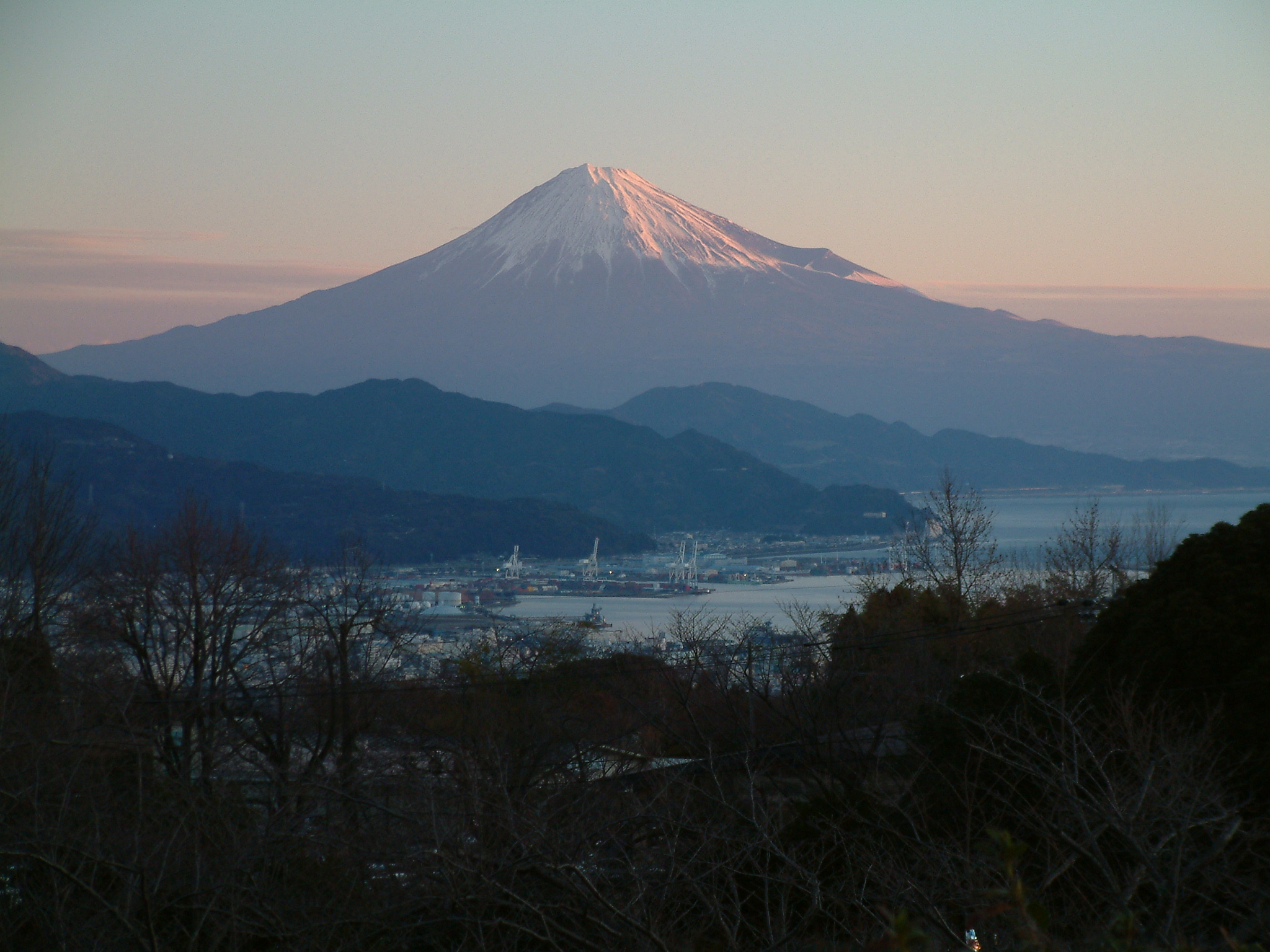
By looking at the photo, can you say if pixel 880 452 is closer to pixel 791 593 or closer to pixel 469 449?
pixel 469 449

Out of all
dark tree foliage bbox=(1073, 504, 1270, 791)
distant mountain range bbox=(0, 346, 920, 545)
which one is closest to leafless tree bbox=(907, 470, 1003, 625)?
dark tree foliage bbox=(1073, 504, 1270, 791)

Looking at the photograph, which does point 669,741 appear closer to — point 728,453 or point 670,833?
point 670,833

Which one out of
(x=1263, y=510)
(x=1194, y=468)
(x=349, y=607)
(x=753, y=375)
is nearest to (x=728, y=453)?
(x=1194, y=468)

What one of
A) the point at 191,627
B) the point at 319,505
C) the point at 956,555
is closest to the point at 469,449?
the point at 319,505

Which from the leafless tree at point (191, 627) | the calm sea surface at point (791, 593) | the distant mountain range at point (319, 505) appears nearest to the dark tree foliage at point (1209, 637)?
the leafless tree at point (191, 627)

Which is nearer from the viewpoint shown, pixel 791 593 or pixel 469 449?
pixel 791 593

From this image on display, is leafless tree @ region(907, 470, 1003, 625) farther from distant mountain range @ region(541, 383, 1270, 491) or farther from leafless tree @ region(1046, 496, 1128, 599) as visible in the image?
distant mountain range @ region(541, 383, 1270, 491)
